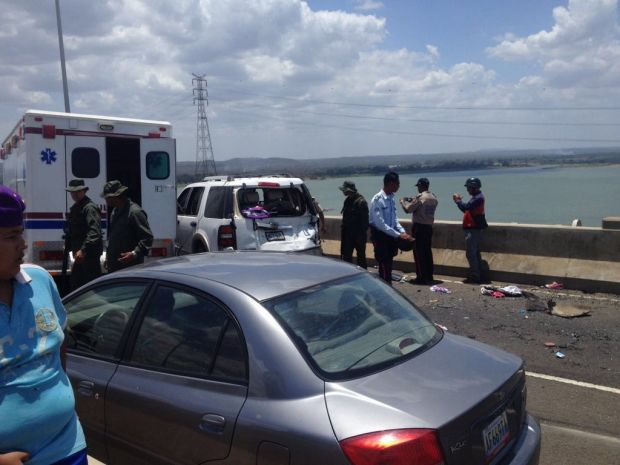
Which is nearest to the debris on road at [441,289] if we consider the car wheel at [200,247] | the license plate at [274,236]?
the license plate at [274,236]

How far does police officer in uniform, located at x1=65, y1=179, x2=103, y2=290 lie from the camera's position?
291 inches

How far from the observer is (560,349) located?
275 inches

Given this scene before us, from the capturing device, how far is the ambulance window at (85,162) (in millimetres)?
9732

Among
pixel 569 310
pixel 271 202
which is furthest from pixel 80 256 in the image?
pixel 569 310

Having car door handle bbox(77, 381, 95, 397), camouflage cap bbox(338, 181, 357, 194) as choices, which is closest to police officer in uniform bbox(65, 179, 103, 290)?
car door handle bbox(77, 381, 95, 397)

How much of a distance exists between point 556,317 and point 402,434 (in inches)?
249

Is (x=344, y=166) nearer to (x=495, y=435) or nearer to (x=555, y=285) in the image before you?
(x=555, y=285)

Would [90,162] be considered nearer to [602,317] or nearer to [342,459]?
[602,317]

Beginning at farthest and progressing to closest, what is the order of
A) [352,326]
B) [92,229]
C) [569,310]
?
1. [569,310]
2. [92,229]
3. [352,326]

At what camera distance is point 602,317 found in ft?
26.8

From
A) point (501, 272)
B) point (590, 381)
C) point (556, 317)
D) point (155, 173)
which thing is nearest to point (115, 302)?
point (590, 381)

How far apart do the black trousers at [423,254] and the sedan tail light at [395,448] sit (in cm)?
825

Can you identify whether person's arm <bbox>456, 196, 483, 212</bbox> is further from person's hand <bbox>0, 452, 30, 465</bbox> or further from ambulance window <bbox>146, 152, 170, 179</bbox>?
person's hand <bbox>0, 452, 30, 465</bbox>

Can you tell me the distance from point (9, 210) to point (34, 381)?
646 millimetres
